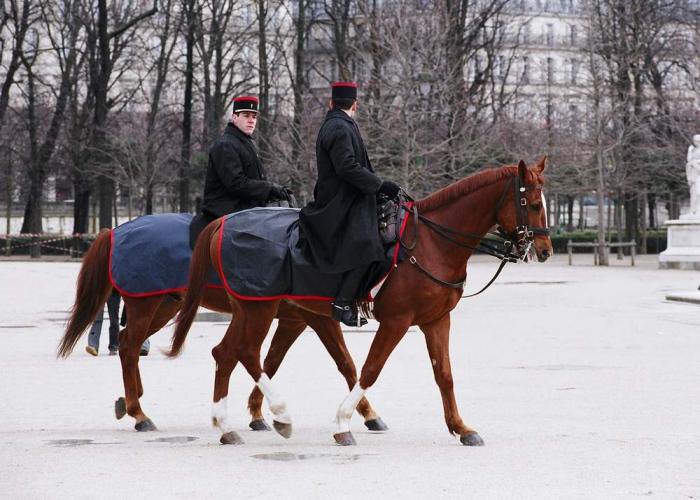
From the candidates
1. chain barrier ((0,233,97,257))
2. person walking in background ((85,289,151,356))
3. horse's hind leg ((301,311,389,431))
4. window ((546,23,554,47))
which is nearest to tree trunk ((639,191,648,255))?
chain barrier ((0,233,97,257))

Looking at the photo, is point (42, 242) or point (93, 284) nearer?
point (93, 284)

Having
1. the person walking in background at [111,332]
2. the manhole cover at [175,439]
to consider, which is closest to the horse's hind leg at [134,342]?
the manhole cover at [175,439]

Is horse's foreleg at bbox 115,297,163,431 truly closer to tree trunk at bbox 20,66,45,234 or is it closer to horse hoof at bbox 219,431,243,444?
horse hoof at bbox 219,431,243,444

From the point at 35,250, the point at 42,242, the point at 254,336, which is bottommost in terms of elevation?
the point at 254,336

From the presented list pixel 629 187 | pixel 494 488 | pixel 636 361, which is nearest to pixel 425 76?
pixel 629 187

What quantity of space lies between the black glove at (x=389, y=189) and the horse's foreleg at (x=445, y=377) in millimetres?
913

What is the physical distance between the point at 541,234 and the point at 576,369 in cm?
492

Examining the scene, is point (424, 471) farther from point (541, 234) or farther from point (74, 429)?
point (74, 429)

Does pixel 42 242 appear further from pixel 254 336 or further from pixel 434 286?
pixel 434 286

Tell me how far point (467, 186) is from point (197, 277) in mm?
2062

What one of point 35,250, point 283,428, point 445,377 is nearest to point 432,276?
point 445,377

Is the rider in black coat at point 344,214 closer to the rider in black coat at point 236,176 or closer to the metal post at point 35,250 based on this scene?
the rider in black coat at point 236,176

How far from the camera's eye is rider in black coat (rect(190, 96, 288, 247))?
1048 cm

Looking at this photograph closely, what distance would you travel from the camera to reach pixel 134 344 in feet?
33.7
